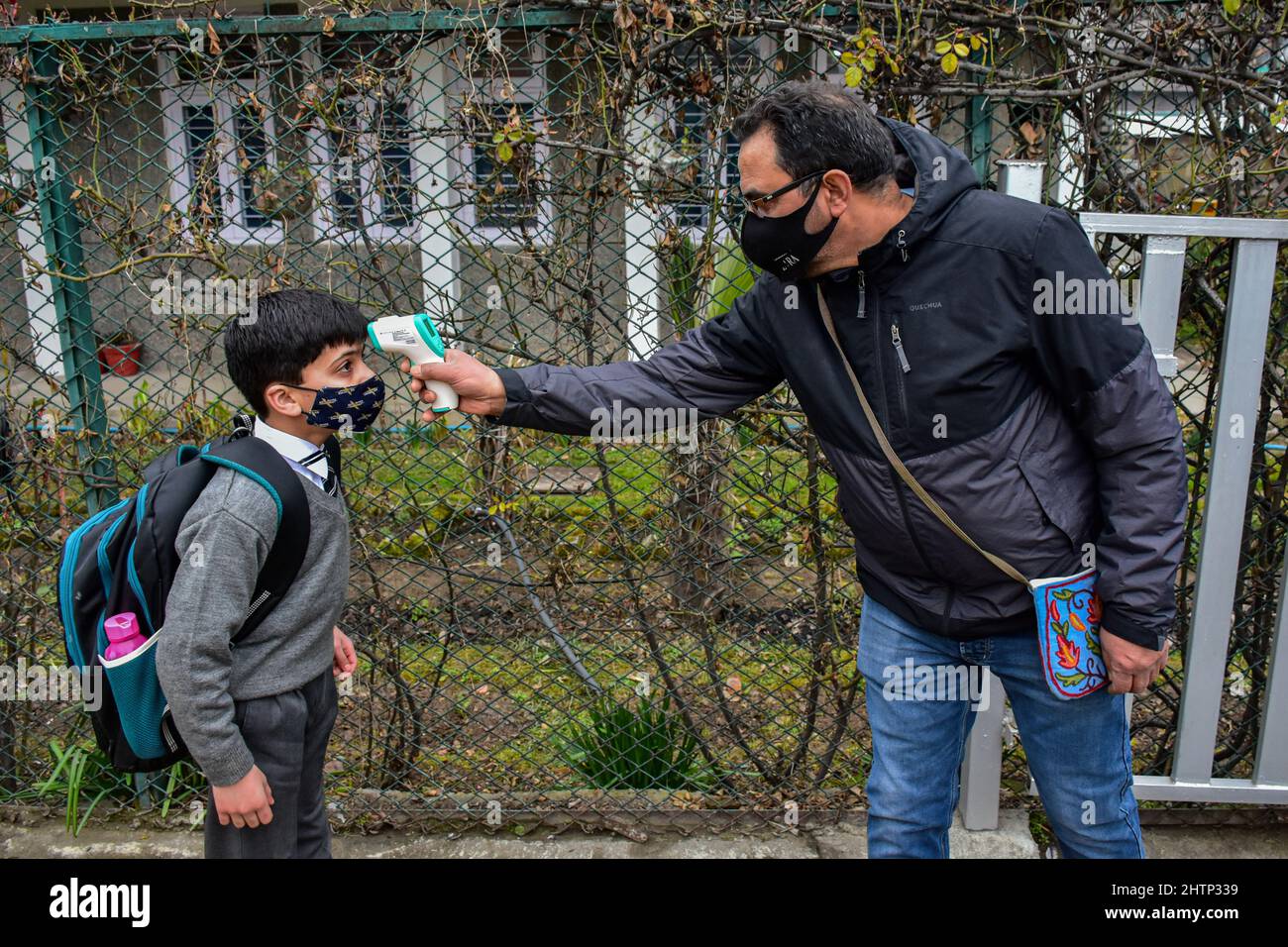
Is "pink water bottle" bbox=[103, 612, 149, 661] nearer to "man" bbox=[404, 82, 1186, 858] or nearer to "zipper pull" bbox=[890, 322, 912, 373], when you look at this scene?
"man" bbox=[404, 82, 1186, 858]

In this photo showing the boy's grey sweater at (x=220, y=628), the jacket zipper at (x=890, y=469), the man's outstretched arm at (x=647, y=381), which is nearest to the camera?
the boy's grey sweater at (x=220, y=628)

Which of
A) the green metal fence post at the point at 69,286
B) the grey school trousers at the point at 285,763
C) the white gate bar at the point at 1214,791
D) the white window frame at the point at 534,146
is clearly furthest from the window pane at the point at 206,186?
the white gate bar at the point at 1214,791

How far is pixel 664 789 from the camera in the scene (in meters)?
3.56

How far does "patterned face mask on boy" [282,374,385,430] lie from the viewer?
229 centimetres

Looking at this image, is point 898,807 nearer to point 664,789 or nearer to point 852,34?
point 664,789

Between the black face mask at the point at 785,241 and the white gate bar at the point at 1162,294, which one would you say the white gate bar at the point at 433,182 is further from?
the white gate bar at the point at 1162,294

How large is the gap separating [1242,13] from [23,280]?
355 centimetres

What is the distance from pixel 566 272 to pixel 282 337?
1.06 meters

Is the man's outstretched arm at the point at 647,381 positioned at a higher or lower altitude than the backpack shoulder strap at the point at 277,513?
higher

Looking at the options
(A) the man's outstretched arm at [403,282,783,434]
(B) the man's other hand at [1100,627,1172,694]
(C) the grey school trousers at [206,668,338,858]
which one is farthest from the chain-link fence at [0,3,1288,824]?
(B) the man's other hand at [1100,627,1172,694]

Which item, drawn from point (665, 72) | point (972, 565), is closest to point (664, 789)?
point (972, 565)

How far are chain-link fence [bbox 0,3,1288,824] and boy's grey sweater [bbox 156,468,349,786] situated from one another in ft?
3.43

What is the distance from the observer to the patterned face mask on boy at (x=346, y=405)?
2.29 m

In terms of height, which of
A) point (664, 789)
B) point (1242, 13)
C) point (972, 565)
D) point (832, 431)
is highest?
point (1242, 13)
